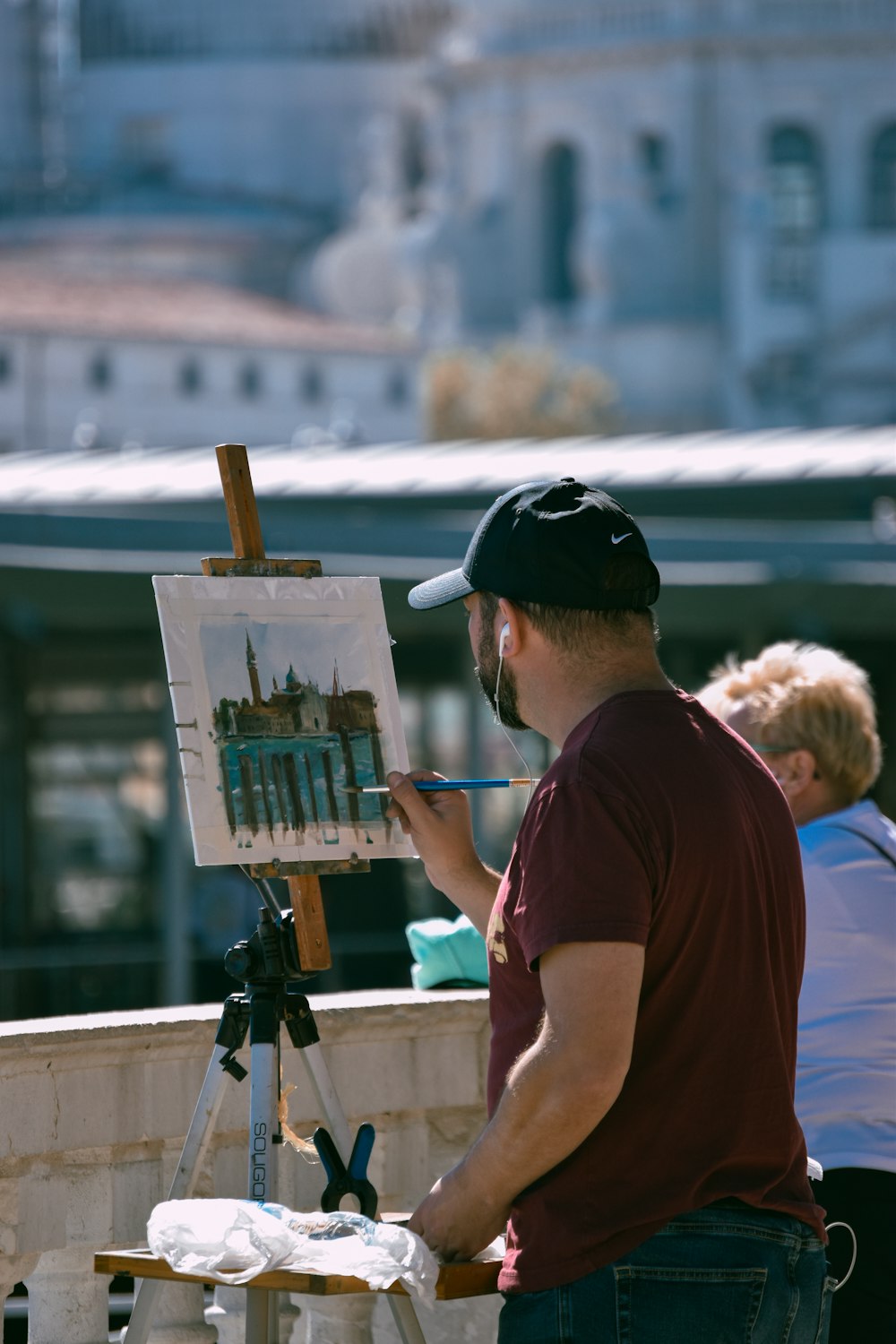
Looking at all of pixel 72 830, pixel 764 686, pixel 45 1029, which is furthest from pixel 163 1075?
pixel 72 830

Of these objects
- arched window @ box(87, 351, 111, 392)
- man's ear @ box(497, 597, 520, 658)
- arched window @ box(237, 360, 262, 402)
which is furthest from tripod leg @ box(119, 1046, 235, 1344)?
arched window @ box(237, 360, 262, 402)

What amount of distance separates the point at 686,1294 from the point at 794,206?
215 ft

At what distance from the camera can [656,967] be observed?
112 inches

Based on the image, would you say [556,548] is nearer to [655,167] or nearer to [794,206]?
[794,206]

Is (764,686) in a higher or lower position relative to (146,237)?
lower

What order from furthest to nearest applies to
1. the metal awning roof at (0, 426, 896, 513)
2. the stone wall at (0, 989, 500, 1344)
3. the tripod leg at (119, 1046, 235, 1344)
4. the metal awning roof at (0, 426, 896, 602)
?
the metal awning roof at (0, 426, 896, 513), the metal awning roof at (0, 426, 896, 602), the stone wall at (0, 989, 500, 1344), the tripod leg at (119, 1046, 235, 1344)

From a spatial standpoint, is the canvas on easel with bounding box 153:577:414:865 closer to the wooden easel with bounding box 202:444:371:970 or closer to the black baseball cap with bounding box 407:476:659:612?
the wooden easel with bounding box 202:444:371:970

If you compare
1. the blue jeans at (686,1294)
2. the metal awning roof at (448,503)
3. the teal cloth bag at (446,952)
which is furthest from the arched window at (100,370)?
Answer: the blue jeans at (686,1294)

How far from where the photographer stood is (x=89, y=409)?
214 feet

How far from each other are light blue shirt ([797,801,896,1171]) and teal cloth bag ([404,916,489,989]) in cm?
82

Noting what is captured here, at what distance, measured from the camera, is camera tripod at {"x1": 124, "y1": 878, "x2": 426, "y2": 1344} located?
336 centimetres

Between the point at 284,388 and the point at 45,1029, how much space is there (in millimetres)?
66685

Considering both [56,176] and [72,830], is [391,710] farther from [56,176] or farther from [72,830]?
[56,176]

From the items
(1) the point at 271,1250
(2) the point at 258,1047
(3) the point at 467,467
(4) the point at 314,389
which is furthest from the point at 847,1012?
(4) the point at 314,389
